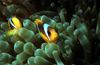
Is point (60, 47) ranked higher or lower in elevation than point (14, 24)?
lower

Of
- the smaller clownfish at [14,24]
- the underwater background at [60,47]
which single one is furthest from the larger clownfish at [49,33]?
the smaller clownfish at [14,24]

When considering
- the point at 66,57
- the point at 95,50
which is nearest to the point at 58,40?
the point at 66,57

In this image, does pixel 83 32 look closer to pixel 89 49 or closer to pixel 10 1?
pixel 89 49

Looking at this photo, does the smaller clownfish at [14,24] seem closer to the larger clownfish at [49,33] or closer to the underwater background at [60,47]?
the underwater background at [60,47]

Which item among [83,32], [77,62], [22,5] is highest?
[22,5]

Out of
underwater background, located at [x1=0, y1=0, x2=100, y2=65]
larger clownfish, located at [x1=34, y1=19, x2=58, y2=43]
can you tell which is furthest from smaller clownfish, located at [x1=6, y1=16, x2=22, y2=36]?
larger clownfish, located at [x1=34, y1=19, x2=58, y2=43]

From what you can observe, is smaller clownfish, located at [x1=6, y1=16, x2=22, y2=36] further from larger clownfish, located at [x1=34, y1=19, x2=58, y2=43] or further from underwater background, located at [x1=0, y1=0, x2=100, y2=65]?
larger clownfish, located at [x1=34, y1=19, x2=58, y2=43]

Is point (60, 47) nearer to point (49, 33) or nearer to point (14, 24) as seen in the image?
point (49, 33)

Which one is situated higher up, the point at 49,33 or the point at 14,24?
the point at 14,24

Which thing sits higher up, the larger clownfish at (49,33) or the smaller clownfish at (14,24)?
the smaller clownfish at (14,24)

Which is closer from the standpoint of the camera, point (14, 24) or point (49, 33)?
point (49, 33)

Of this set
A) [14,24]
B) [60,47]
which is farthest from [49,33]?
[14,24]
